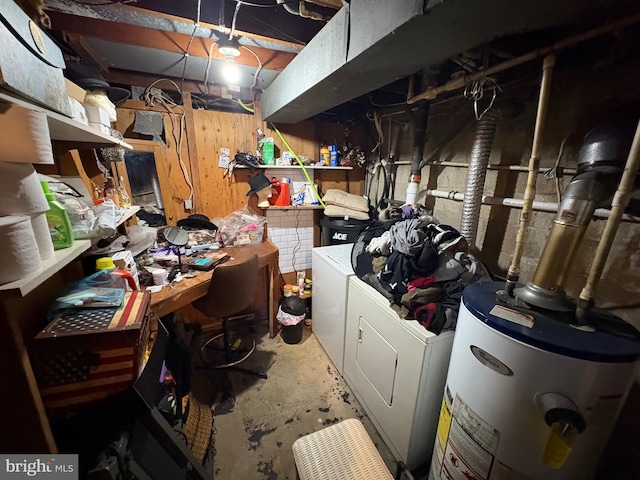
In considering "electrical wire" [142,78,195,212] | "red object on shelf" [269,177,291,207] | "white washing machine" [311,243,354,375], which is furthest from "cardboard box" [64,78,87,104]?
"white washing machine" [311,243,354,375]

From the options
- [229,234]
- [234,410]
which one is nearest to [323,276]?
[229,234]

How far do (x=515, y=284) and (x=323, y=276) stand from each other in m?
1.35

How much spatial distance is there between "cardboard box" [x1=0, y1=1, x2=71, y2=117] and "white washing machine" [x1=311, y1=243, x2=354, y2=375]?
5.10 feet

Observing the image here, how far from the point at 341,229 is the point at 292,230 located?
0.59m

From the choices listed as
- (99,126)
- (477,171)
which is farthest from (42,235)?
(477,171)

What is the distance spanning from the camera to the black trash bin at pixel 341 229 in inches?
93.2

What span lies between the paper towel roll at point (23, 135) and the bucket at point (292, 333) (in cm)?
205

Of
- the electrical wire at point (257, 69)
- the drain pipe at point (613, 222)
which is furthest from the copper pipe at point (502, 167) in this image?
the electrical wire at point (257, 69)

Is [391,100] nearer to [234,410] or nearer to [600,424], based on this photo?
[600,424]

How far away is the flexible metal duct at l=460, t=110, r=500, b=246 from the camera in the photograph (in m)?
1.41

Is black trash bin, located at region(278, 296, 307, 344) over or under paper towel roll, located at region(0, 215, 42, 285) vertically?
under

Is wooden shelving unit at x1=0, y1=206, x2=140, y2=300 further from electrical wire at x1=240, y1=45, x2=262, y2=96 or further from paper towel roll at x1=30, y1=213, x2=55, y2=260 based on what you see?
electrical wire at x1=240, y1=45, x2=262, y2=96

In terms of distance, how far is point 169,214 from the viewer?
7.56 ft

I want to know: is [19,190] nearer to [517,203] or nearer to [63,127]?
[63,127]
